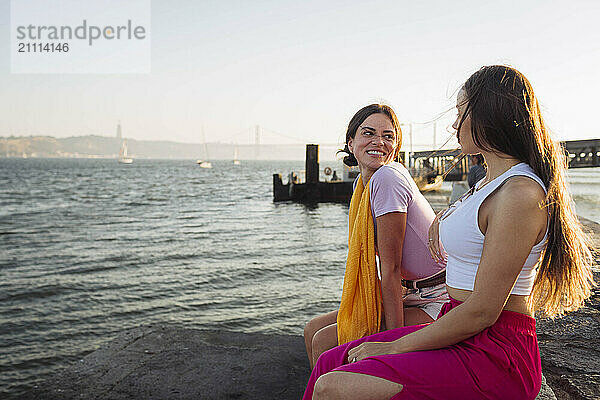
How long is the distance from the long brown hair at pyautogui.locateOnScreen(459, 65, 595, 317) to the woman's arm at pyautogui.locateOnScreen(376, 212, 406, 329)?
2.14 feet

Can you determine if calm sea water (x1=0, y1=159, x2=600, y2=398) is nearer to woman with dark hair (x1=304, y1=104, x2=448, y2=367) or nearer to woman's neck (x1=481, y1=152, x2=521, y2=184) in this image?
woman with dark hair (x1=304, y1=104, x2=448, y2=367)

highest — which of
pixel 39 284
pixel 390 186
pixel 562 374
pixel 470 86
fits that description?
pixel 470 86

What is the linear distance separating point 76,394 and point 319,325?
1537mm

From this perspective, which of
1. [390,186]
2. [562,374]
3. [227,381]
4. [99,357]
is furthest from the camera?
[99,357]

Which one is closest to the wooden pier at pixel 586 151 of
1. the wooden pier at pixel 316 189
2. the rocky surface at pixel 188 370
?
the wooden pier at pixel 316 189

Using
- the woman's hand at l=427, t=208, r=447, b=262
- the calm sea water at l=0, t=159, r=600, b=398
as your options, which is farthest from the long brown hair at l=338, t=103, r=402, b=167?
the calm sea water at l=0, t=159, r=600, b=398

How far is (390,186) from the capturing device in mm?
2162

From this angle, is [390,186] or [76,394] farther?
[76,394]

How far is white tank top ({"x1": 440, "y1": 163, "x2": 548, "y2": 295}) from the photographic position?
1438 millimetres

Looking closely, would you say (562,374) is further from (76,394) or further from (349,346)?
(76,394)

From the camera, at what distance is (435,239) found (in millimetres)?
1975

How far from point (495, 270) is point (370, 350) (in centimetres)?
44

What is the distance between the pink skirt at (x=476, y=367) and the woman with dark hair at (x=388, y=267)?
0.67 metres

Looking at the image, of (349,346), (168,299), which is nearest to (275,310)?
(168,299)
